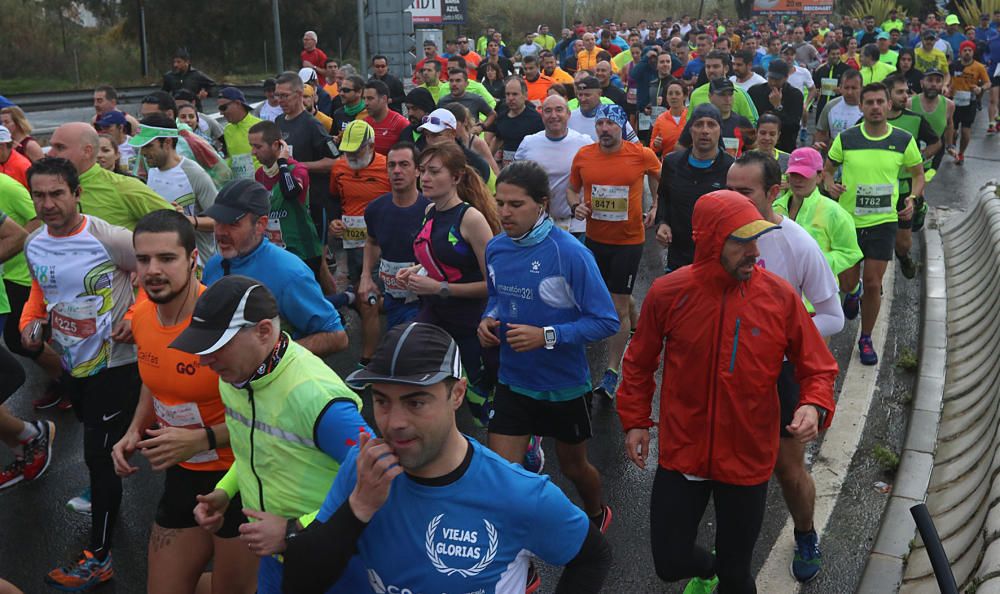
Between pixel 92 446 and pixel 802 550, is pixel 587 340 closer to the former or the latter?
pixel 802 550

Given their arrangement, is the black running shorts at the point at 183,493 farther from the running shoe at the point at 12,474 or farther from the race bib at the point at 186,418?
the running shoe at the point at 12,474

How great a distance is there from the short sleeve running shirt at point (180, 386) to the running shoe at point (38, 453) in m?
2.61

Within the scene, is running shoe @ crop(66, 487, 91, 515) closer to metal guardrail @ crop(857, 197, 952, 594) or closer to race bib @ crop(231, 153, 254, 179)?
metal guardrail @ crop(857, 197, 952, 594)

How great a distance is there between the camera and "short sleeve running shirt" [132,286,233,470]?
385 centimetres

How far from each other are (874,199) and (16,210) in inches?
248

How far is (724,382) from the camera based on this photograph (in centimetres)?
380

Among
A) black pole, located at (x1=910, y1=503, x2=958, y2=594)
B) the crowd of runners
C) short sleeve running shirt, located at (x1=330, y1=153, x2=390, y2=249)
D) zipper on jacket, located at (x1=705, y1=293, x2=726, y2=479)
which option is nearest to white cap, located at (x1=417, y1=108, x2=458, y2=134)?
the crowd of runners

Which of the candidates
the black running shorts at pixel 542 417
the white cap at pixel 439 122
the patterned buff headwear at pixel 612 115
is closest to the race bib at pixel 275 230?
the white cap at pixel 439 122

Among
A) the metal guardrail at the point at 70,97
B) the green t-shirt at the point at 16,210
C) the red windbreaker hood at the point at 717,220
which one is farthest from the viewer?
the metal guardrail at the point at 70,97

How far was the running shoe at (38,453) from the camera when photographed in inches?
239

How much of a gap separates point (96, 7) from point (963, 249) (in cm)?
3930

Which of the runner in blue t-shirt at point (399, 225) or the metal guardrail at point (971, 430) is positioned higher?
the runner in blue t-shirt at point (399, 225)

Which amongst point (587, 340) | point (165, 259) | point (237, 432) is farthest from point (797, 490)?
point (165, 259)

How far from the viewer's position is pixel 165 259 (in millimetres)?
3955
